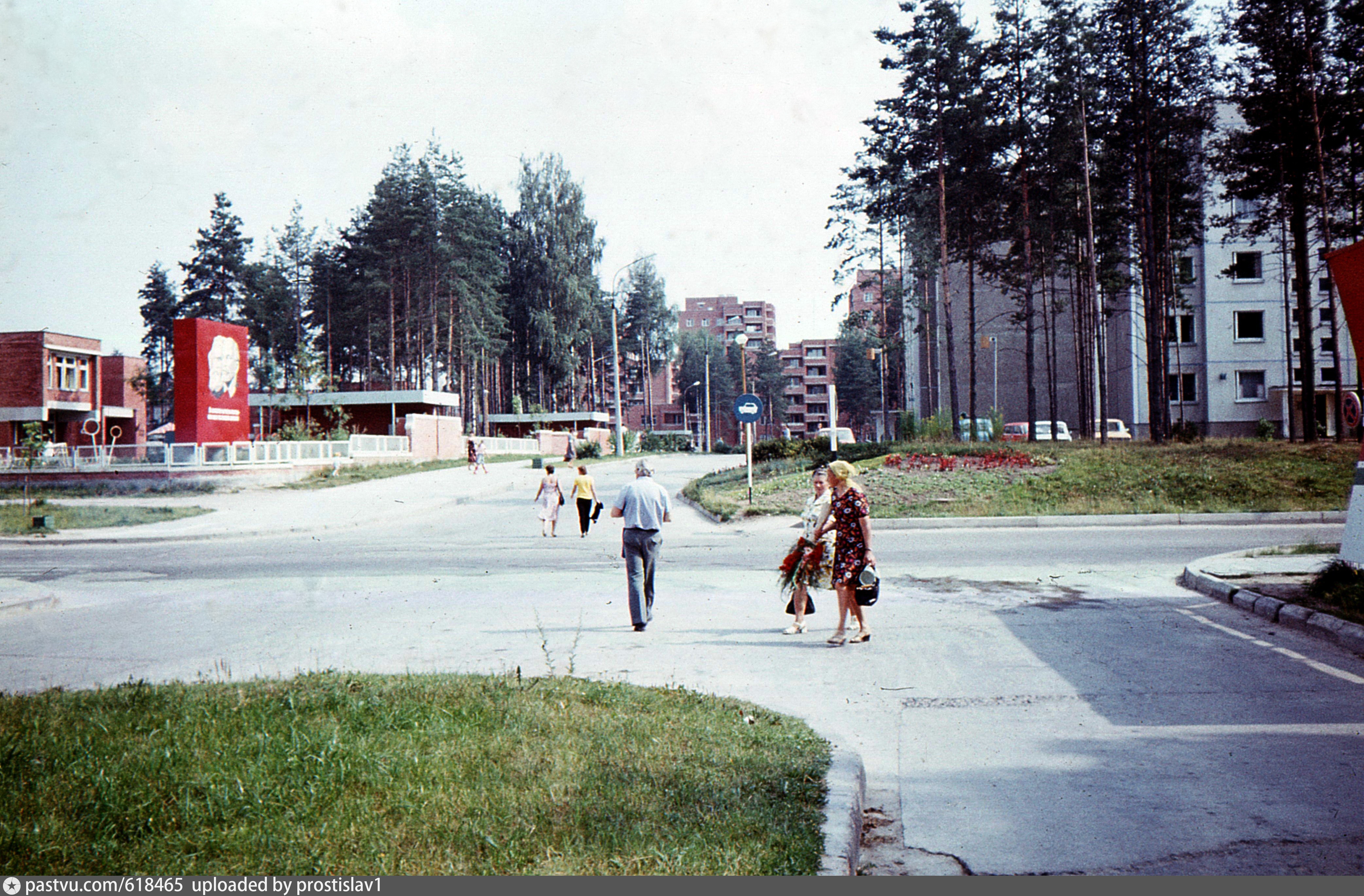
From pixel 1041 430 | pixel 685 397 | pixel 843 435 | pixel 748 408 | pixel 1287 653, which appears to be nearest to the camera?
pixel 1287 653

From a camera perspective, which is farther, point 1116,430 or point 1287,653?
point 1116,430

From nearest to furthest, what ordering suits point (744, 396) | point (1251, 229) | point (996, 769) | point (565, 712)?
point (996, 769), point (565, 712), point (744, 396), point (1251, 229)

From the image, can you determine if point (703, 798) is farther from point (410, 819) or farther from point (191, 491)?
point (191, 491)

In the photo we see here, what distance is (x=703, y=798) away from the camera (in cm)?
414

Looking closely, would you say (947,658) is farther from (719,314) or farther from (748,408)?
(719,314)

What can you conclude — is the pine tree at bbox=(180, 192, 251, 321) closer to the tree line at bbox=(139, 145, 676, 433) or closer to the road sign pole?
the tree line at bbox=(139, 145, 676, 433)

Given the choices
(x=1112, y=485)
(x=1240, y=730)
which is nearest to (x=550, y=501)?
(x=1112, y=485)

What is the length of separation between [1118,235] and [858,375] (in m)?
72.3

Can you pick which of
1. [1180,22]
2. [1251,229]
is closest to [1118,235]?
[1251,229]

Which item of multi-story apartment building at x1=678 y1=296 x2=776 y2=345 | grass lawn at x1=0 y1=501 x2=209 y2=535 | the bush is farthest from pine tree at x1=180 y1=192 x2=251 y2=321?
multi-story apartment building at x1=678 y1=296 x2=776 y2=345

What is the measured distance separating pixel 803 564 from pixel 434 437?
4682 cm

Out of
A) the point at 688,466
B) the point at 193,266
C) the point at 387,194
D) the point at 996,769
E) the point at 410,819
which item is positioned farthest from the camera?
the point at 193,266

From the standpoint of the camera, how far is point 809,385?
500 ft

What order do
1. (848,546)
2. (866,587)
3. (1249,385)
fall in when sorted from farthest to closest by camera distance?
1. (1249,385)
2. (848,546)
3. (866,587)
